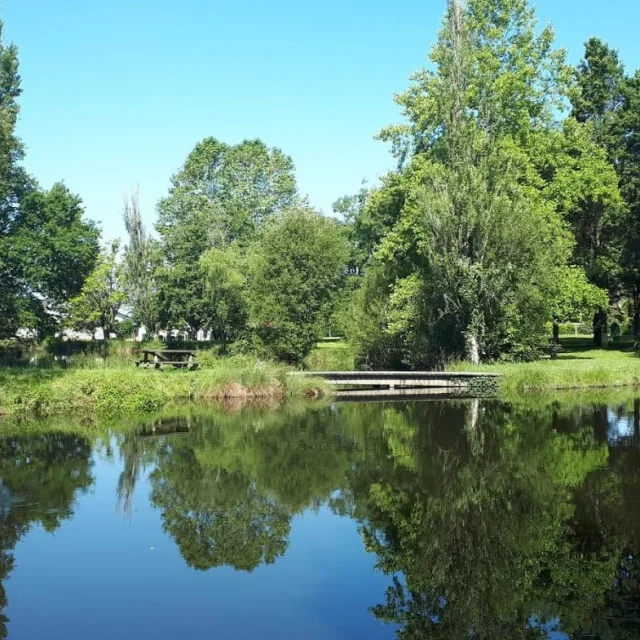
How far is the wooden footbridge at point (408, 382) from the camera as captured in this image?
31.2 metres

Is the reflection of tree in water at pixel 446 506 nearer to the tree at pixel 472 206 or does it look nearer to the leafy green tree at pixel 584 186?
the tree at pixel 472 206

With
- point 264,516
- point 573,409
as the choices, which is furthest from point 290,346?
point 264,516

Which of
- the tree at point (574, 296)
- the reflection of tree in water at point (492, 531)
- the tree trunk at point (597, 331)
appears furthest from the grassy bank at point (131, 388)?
the tree trunk at point (597, 331)

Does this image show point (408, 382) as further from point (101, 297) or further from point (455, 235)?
point (101, 297)

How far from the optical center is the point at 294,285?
119 feet

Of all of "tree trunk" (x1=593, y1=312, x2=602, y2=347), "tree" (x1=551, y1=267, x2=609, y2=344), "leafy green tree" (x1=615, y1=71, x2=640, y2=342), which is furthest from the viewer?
"tree trunk" (x1=593, y1=312, x2=602, y2=347)

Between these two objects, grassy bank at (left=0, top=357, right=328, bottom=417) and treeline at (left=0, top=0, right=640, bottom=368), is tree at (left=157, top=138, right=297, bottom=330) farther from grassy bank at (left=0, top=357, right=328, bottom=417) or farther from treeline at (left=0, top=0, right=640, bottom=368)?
grassy bank at (left=0, top=357, right=328, bottom=417)

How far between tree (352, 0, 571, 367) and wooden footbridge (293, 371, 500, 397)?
2.11 meters

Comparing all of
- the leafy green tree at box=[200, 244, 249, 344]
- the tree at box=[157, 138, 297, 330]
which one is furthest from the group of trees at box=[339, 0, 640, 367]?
the tree at box=[157, 138, 297, 330]

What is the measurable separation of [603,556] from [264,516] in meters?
5.45

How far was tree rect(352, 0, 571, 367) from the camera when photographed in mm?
33375

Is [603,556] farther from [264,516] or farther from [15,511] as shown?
[15,511]

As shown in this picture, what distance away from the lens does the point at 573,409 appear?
2422 cm

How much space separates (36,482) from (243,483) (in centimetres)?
421
